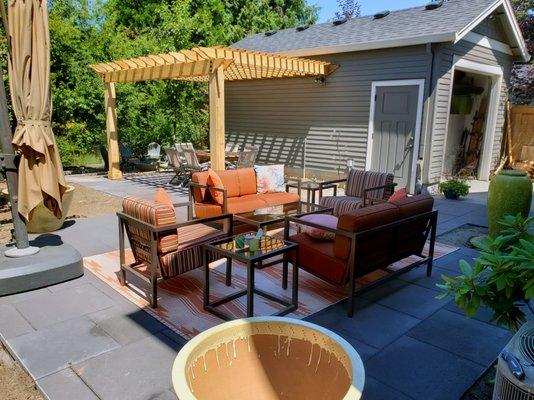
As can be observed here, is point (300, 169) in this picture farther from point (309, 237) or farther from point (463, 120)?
point (309, 237)

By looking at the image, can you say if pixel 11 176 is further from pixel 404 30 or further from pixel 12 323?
pixel 404 30

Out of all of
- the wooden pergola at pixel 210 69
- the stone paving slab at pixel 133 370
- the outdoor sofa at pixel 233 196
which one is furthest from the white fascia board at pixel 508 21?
the stone paving slab at pixel 133 370

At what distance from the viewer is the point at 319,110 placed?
959 cm

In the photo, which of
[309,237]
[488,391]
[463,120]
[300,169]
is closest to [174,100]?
[300,169]

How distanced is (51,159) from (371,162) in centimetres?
675

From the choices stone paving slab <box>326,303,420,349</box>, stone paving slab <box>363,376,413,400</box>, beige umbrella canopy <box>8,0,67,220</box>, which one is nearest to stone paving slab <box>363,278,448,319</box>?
stone paving slab <box>326,303,420,349</box>

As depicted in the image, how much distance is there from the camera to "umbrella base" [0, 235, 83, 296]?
11.1 feet

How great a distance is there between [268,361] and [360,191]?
459 cm

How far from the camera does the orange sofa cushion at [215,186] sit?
5.08 m

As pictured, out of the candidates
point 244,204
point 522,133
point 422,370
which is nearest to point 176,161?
point 244,204

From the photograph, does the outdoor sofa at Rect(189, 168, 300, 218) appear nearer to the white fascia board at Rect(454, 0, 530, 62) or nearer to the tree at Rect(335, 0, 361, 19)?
the white fascia board at Rect(454, 0, 530, 62)

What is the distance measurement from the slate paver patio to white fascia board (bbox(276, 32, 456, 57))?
5.11 meters

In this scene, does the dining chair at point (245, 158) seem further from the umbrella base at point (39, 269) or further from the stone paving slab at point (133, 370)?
the stone paving slab at point (133, 370)

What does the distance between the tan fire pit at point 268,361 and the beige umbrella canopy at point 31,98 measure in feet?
9.03
